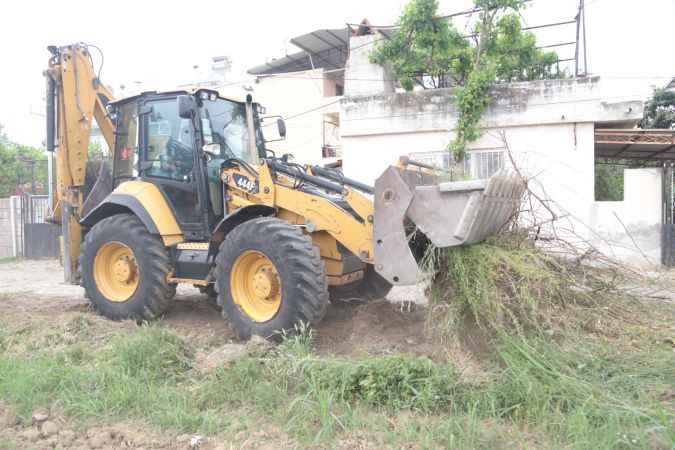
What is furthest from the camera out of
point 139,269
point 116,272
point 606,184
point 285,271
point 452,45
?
point 606,184

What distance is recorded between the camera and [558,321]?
12.7ft

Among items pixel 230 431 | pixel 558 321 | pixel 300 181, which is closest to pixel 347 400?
pixel 230 431

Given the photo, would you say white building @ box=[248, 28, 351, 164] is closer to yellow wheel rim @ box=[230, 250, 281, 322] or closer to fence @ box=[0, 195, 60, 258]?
fence @ box=[0, 195, 60, 258]

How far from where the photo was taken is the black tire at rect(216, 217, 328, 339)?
466cm

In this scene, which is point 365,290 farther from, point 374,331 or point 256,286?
point 256,286

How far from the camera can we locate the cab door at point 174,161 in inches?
234

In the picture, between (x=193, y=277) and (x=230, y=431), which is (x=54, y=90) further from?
(x=230, y=431)

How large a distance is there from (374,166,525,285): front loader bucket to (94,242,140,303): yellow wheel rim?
124 inches

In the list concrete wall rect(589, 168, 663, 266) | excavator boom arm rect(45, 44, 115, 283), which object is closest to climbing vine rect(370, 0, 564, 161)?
concrete wall rect(589, 168, 663, 266)

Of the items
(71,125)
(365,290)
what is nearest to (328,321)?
(365,290)

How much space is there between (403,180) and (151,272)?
2.97 metres

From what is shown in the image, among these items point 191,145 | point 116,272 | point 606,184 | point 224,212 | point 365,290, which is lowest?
point 365,290

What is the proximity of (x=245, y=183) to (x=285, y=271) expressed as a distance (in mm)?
1339

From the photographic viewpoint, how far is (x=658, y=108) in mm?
17203
